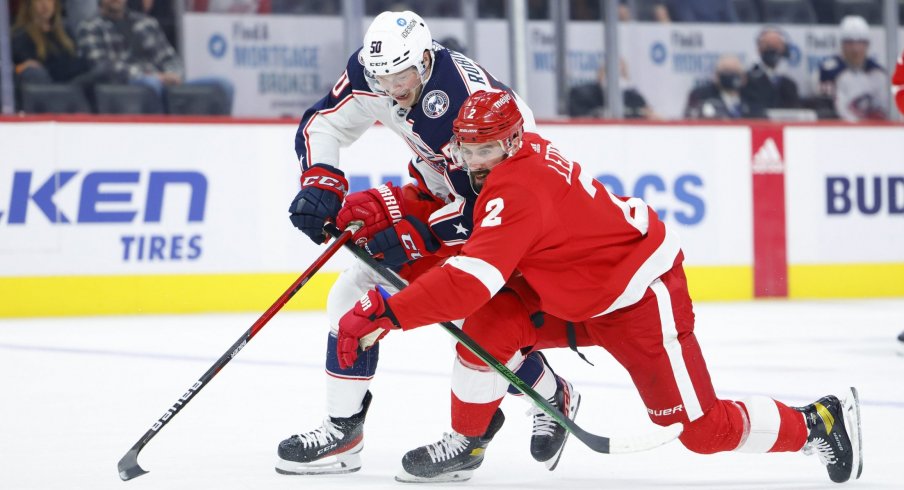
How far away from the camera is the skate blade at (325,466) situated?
10.0 feet

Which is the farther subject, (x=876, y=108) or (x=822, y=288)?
(x=876, y=108)

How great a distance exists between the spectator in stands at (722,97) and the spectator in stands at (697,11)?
0.38 meters

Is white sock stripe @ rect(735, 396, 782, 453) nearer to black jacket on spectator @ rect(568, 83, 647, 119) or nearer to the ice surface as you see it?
the ice surface

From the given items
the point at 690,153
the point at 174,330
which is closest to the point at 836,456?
the point at 174,330

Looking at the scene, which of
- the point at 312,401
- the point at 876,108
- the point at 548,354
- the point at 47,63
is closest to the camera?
the point at 312,401

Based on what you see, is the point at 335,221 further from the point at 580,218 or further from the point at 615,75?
the point at 615,75

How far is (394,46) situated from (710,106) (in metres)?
6.01

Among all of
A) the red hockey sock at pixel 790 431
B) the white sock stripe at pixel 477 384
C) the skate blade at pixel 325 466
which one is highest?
the white sock stripe at pixel 477 384

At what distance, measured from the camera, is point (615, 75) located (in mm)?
8266

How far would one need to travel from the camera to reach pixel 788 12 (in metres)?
9.31

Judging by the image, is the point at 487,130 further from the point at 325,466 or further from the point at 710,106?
the point at 710,106

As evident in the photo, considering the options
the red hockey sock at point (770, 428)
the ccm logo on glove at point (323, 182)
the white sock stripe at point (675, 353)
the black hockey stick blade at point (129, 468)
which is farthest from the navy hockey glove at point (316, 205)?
the red hockey sock at point (770, 428)

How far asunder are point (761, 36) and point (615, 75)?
4.91 feet

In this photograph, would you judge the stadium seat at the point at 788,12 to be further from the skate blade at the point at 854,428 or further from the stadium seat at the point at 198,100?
the skate blade at the point at 854,428
